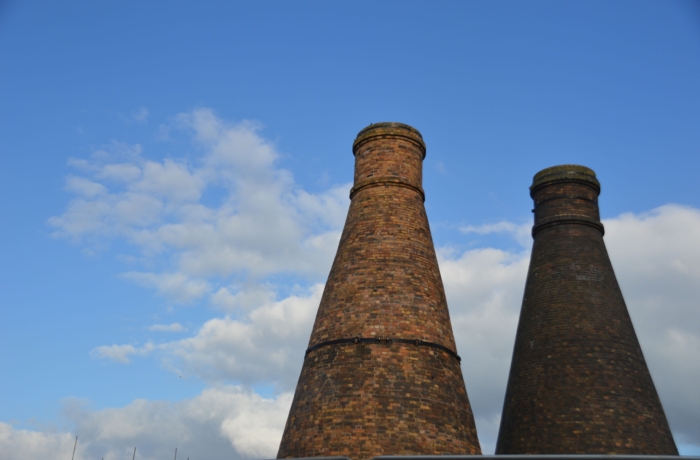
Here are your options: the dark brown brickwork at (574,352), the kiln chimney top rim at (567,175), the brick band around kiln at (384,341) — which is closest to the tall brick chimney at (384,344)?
the brick band around kiln at (384,341)

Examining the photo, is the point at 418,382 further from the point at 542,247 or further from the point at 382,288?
the point at 542,247

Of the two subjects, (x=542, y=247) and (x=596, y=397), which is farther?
(x=542, y=247)

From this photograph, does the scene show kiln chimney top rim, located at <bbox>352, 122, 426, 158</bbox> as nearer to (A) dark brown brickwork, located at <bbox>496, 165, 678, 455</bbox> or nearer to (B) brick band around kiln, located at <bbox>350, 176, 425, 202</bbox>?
(B) brick band around kiln, located at <bbox>350, 176, 425, 202</bbox>

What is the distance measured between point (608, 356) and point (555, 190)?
4.84 m

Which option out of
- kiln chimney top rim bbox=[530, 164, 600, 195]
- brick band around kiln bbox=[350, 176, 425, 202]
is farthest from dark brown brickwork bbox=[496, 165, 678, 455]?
brick band around kiln bbox=[350, 176, 425, 202]

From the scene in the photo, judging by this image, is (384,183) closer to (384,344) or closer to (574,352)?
(384,344)

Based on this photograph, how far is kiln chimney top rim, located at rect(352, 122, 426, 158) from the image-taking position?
16000mm

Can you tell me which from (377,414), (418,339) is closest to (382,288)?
(418,339)

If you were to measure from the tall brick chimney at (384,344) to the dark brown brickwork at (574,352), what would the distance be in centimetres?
373

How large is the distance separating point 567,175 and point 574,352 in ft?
16.2

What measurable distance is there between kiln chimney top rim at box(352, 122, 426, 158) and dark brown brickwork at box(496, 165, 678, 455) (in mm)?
5042

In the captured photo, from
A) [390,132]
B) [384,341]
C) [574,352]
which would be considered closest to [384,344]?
[384,341]

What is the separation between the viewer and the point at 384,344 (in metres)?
13.2

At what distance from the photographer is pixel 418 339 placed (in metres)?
13.4
